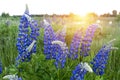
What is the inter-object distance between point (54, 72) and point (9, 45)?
339 centimetres

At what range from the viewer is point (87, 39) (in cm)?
465

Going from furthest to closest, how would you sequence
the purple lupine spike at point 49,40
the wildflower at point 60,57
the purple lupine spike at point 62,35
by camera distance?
the purple lupine spike at point 62,35 → the purple lupine spike at point 49,40 → the wildflower at point 60,57

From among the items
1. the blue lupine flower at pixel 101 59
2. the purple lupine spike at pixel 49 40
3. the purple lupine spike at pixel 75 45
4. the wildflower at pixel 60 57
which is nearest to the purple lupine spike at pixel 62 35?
the purple lupine spike at pixel 75 45

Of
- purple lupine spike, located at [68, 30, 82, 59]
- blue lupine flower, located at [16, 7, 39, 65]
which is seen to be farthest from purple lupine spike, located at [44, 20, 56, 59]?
purple lupine spike, located at [68, 30, 82, 59]

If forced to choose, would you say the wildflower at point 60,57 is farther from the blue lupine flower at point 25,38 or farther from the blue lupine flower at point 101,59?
the blue lupine flower at point 101,59

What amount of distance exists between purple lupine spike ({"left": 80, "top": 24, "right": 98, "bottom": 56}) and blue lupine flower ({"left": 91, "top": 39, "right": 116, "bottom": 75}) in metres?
0.24

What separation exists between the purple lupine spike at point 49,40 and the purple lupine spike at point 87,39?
18.9 inches

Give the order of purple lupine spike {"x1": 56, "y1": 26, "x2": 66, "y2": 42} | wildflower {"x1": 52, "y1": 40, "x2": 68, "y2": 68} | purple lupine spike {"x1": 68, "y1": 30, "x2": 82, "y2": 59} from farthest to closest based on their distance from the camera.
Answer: purple lupine spike {"x1": 56, "y1": 26, "x2": 66, "y2": 42} → purple lupine spike {"x1": 68, "y1": 30, "x2": 82, "y2": 59} → wildflower {"x1": 52, "y1": 40, "x2": 68, "y2": 68}

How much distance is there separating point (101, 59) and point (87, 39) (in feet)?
1.22

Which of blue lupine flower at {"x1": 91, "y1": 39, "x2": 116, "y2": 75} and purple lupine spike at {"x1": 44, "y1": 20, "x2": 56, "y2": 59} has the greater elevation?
purple lupine spike at {"x1": 44, "y1": 20, "x2": 56, "y2": 59}

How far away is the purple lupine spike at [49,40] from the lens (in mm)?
4410

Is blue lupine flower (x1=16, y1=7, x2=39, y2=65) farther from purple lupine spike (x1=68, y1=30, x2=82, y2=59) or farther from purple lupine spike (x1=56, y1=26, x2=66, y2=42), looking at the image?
purple lupine spike (x1=68, y1=30, x2=82, y2=59)

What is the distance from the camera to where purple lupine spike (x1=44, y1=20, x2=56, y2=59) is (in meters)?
4.41

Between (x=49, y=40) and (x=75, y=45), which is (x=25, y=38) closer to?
(x=49, y=40)
